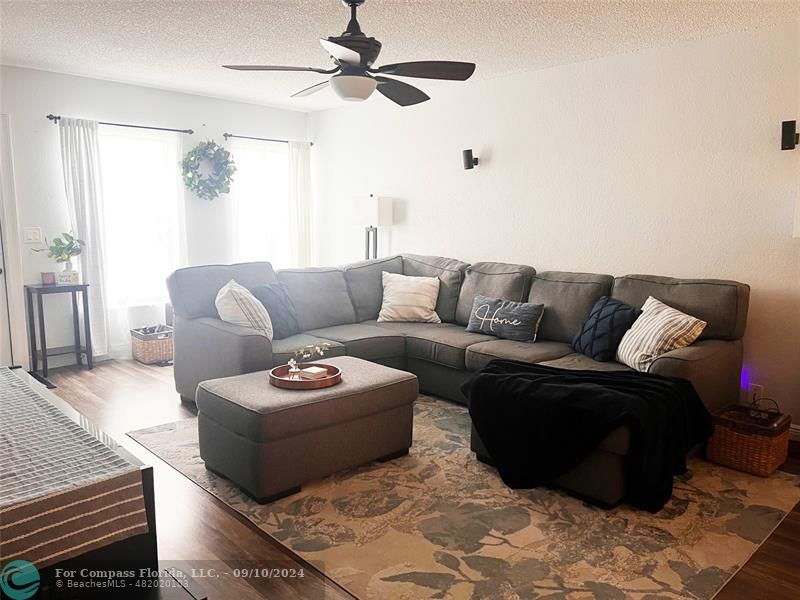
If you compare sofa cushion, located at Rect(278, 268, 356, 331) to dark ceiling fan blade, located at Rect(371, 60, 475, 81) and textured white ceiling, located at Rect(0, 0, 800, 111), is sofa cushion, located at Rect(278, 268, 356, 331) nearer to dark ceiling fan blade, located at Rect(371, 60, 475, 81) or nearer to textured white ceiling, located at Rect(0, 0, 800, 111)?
textured white ceiling, located at Rect(0, 0, 800, 111)

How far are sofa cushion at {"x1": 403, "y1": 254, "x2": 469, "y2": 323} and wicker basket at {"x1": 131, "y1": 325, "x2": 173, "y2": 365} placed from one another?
2412 millimetres

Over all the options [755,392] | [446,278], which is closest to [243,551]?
[446,278]

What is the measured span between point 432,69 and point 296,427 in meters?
Result: 1.84

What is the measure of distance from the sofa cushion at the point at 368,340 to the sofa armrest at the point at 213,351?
0.64 meters

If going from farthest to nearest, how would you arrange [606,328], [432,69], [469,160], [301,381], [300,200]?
[300,200] → [469,160] → [606,328] → [301,381] → [432,69]

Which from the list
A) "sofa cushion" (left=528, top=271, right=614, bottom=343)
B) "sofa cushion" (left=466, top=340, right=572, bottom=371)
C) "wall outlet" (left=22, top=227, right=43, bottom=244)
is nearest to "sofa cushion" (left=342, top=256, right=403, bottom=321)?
"sofa cushion" (left=466, top=340, right=572, bottom=371)

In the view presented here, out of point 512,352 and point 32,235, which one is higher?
point 32,235

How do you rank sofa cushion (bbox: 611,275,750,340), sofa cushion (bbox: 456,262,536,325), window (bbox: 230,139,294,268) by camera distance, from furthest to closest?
window (bbox: 230,139,294,268) → sofa cushion (bbox: 456,262,536,325) → sofa cushion (bbox: 611,275,750,340)

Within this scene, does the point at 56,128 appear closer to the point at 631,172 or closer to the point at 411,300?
the point at 411,300

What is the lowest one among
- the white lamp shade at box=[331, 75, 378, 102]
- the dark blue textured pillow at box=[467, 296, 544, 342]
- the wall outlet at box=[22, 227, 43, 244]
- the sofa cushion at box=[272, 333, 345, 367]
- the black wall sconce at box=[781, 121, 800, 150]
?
the sofa cushion at box=[272, 333, 345, 367]

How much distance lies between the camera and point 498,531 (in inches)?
102

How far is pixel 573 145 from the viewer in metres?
4.52

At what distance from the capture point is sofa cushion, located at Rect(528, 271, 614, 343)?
411cm

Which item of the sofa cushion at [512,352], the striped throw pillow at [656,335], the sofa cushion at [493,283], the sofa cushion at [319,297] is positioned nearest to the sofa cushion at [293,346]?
the sofa cushion at [319,297]
